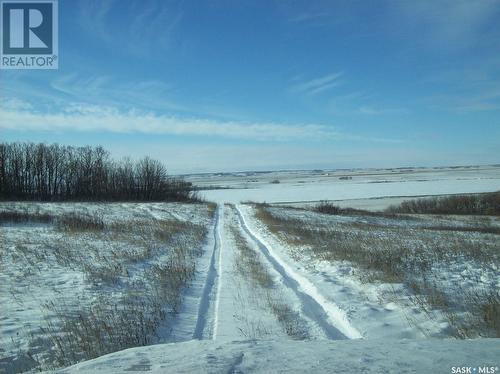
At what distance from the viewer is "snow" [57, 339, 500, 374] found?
4074mm

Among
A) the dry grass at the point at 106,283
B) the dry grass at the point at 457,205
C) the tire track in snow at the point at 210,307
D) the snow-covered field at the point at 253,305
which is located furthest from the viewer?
the dry grass at the point at 457,205

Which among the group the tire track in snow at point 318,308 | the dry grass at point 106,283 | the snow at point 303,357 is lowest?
the tire track in snow at point 318,308

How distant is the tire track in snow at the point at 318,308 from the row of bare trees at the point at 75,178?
189 feet

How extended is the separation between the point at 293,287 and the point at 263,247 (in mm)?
6865

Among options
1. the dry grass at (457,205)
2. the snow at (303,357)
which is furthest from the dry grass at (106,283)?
the dry grass at (457,205)

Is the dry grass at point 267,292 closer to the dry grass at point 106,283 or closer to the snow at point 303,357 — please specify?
the snow at point 303,357

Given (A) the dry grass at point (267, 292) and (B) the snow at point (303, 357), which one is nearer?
(B) the snow at point (303, 357)

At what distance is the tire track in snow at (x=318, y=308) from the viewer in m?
6.32

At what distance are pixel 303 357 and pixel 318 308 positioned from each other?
339cm

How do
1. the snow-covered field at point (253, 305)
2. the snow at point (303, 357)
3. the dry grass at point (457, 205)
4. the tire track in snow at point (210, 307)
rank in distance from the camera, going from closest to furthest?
the snow at point (303, 357)
the snow-covered field at point (253, 305)
the tire track in snow at point (210, 307)
the dry grass at point (457, 205)

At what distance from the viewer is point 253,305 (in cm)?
764

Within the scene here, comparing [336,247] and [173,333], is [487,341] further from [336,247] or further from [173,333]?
[336,247]

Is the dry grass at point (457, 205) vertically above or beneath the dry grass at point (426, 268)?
beneath

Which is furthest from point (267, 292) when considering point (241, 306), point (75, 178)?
point (75, 178)
